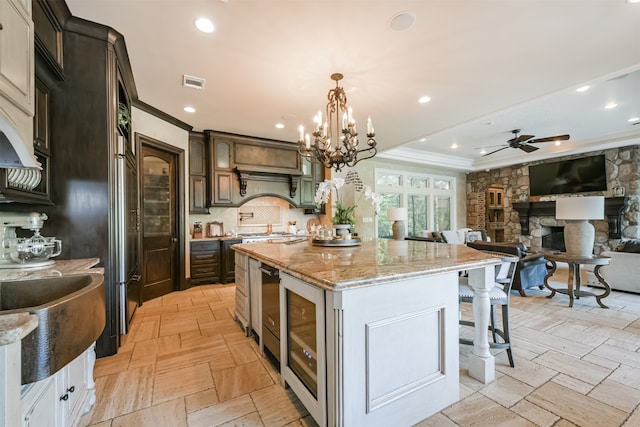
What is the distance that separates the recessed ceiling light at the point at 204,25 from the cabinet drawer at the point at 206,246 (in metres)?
3.34

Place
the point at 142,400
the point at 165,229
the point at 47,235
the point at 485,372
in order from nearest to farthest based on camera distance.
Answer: the point at 142,400
the point at 485,372
the point at 47,235
the point at 165,229

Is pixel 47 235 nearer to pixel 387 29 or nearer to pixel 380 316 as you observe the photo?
pixel 380 316

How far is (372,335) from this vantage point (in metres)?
1.37

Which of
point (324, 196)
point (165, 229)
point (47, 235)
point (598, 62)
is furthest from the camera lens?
point (165, 229)

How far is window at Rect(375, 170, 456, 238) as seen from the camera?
24.4 feet

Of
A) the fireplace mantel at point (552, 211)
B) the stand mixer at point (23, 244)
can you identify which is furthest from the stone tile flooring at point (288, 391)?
the fireplace mantel at point (552, 211)

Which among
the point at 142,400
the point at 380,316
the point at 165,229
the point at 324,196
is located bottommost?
the point at 142,400

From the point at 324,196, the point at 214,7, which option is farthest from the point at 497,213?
the point at 214,7

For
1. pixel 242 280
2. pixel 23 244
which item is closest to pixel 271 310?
pixel 242 280

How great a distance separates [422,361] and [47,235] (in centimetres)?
284

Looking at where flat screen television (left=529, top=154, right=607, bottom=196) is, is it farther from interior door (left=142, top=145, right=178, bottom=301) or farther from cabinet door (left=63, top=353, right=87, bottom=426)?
cabinet door (left=63, top=353, right=87, bottom=426)

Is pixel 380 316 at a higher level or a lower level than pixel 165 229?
lower

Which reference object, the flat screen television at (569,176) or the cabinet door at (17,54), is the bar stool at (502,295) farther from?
the flat screen television at (569,176)

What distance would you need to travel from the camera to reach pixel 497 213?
350 inches
